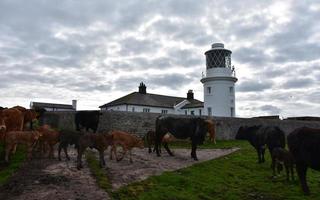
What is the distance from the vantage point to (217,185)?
43.3 feet

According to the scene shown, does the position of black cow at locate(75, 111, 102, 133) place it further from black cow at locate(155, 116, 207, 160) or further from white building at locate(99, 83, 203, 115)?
white building at locate(99, 83, 203, 115)

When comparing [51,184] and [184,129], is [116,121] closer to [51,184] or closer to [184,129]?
[184,129]

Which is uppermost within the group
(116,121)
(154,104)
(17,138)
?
(154,104)

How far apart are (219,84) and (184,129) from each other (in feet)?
108

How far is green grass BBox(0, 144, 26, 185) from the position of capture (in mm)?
11352

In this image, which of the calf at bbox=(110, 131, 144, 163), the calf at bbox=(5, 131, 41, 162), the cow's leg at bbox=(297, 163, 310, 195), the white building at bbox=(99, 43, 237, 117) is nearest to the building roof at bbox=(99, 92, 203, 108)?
the white building at bbox=(99, 43, 237, 117)

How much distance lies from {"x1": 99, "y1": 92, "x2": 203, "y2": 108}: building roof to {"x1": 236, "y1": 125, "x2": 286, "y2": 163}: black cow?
3908cm

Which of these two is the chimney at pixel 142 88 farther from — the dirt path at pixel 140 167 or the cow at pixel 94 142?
the cow at pixel 94 142

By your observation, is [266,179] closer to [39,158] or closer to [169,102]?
[39,158]

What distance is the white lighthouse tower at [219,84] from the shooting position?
163 feet

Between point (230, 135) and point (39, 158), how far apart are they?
73.4ft

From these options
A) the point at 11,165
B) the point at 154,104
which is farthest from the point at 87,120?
the point at 154,104

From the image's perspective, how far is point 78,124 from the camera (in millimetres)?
23141

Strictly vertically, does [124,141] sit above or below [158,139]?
below
